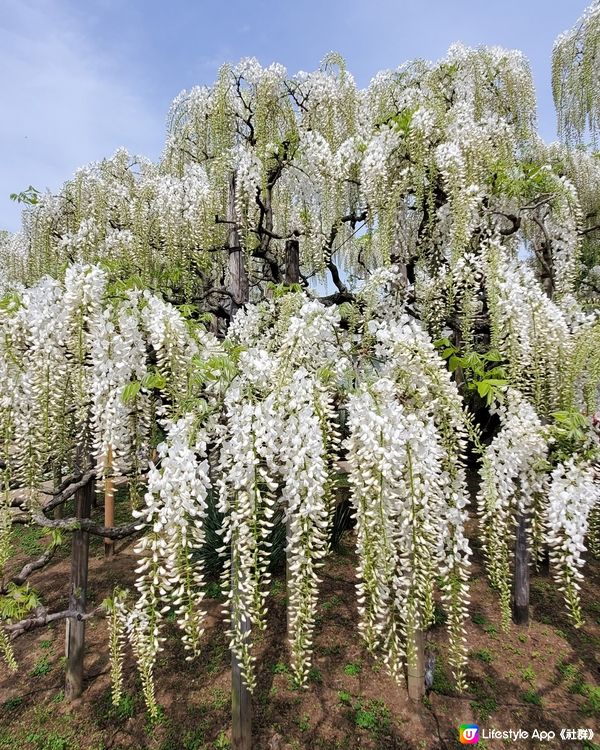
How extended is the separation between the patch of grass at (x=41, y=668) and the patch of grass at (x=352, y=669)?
2.64m

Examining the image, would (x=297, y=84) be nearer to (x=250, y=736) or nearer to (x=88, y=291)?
(x=88, y=291)

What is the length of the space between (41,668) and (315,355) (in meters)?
3.85

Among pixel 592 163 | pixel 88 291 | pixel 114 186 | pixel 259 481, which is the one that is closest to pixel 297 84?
pixel 114 186

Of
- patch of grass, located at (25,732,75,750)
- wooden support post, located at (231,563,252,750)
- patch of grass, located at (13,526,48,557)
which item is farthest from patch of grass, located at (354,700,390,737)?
patch of grass, located at (13,526,48,557)

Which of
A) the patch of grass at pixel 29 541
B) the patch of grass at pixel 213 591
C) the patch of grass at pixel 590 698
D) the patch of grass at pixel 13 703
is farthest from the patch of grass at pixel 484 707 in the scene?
the patch of grass at pixel 29 541

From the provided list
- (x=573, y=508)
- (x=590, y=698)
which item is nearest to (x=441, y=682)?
(x=590, y=698)

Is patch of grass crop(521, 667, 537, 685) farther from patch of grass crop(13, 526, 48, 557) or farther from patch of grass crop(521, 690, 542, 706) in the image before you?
patch of grass crop(13, 526, 48, 557)

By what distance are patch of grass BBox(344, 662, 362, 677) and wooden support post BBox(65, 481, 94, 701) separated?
221 cm

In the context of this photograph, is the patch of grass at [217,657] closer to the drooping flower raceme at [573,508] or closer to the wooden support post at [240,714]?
the wooden support post at [240,714]

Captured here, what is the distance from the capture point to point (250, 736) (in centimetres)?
302

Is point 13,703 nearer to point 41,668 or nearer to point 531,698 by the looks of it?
point 41,668

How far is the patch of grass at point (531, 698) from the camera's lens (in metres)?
3.44

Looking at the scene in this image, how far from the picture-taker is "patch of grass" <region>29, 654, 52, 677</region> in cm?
Result: 382

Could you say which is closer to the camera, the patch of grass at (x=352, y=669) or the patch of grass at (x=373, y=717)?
the patch of grass at (x=373, y=717)
